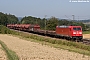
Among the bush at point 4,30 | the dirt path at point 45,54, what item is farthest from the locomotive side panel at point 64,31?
the bush at point 4,30

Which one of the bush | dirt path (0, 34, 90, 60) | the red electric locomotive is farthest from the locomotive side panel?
the bush

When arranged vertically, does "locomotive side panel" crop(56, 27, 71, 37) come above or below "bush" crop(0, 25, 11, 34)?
above

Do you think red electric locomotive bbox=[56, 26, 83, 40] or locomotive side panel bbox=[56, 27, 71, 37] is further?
locomotive side panel bbox=[56, 27, 71, 37]

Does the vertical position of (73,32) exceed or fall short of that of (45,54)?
it exceeds it

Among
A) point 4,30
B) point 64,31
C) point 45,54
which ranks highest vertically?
point 64,31

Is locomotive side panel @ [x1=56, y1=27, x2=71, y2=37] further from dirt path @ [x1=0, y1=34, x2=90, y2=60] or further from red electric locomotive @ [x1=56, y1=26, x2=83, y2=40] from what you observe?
dirt path @ [x1=0, y1=34, x2=90, y2=60]

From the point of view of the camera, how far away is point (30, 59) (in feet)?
55.0

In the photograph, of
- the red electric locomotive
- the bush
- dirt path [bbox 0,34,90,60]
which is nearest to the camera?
dirt path [bbox 0,34,90,60]

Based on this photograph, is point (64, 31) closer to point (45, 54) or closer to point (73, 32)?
point (73, 32)

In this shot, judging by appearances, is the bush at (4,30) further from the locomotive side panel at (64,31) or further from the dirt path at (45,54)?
the dirt path at (45,54)

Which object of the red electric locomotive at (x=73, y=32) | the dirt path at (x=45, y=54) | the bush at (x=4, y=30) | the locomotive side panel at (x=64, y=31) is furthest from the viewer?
the bush at (x=4, y=30)

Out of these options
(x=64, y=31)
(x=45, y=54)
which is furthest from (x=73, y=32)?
(x=45, y=54)

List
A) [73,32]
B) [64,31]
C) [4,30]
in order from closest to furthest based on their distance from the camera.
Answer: [73,32]
[64,31]
[4,30]

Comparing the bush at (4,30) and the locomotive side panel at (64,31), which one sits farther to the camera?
the bush at (4,30)
